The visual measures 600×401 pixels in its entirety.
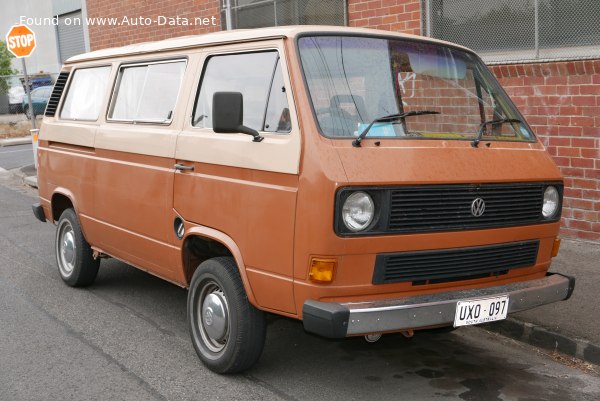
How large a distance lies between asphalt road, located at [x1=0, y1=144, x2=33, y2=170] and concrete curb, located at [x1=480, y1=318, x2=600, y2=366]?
570 inches

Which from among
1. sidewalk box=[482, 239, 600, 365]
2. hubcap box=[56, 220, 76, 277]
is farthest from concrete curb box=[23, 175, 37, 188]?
sidewalk box=[482, 239, 600, 365]

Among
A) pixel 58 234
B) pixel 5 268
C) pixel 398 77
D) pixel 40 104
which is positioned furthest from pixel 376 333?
pixel 40 104

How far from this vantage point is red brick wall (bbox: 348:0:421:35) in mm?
9898

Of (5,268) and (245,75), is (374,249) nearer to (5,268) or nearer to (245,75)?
(245,75)

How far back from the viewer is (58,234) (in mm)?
7457

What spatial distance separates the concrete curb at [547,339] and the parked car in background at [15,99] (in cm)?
3170

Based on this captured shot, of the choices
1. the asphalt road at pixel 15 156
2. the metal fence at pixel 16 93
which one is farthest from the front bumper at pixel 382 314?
the metal fence at pixel 16 93

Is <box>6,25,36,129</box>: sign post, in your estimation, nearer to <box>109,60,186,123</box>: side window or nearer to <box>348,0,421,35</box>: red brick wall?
<box>348,0,421,35</box>: red brick wall

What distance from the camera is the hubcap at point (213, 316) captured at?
16.2 ft

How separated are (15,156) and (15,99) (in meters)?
15.4

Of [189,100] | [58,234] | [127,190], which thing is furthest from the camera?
[58,234]

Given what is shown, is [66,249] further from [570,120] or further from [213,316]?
[570,120]

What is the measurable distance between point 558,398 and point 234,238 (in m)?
2.15

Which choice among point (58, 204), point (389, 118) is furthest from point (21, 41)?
point (389, 118)
